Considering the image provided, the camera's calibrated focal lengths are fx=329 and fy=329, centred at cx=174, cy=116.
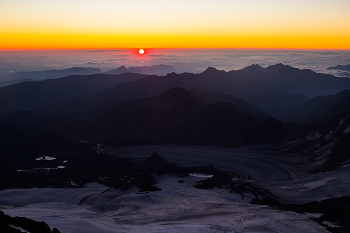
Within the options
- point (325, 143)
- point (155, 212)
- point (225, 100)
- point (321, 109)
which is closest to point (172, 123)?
point (225, 100)

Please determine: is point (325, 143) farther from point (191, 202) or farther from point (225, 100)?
point (225, 100)

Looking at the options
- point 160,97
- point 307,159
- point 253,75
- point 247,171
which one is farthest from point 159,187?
point 253,75

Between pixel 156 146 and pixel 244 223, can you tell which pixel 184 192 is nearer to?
pixel 244 223

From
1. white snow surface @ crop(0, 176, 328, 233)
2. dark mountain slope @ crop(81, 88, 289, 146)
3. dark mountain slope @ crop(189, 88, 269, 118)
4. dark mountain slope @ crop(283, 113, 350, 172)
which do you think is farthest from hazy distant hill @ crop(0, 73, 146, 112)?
dark mountain slope @ crop(283, 113, 350, 172)

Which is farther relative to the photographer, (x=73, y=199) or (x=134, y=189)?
(x=134, y=189)

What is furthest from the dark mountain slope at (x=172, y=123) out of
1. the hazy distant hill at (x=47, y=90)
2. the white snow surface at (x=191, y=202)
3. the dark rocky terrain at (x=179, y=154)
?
the hazy distant hill at (x=47, y=90)
